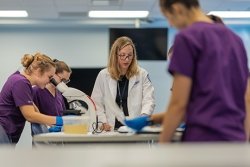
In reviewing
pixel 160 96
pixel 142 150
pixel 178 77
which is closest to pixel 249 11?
pixel 160 96

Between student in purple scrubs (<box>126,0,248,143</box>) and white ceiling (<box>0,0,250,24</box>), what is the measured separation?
4590 mm

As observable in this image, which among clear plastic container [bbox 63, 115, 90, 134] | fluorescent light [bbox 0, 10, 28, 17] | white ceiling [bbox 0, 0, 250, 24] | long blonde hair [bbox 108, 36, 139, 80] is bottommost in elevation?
clear plastic container [bbox 63, 115, 90, 134]

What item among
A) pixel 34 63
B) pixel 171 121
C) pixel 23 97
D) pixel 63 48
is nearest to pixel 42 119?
pixel 23 97

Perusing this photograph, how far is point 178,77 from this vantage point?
1.38m

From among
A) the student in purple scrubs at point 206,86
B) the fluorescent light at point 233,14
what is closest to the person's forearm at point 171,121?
the student in purple scrubs at point 206,86

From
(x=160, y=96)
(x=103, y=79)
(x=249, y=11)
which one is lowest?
(x=160, y=96)

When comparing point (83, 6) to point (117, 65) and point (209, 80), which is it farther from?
point (209, 80)

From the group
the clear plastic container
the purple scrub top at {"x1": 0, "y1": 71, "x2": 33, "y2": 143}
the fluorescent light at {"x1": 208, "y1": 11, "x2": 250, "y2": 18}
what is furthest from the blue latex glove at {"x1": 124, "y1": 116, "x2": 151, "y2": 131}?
the fluorescent light at {"x1": 208, "y1": 11, "x2": 250, "y2": 18}

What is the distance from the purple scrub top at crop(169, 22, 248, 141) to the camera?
1385mm

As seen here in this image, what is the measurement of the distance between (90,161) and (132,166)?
8cm

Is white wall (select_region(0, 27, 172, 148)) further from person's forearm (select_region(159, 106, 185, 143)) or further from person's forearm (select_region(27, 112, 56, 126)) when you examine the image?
person's forearm (select_region(159, 106, 185, 143))

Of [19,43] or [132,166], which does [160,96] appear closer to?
[19,43]

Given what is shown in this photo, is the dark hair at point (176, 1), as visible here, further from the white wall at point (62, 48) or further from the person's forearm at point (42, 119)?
the white wall at point (62, 48)

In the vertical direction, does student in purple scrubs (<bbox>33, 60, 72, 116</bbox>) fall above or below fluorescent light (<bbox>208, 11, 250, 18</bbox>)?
below
